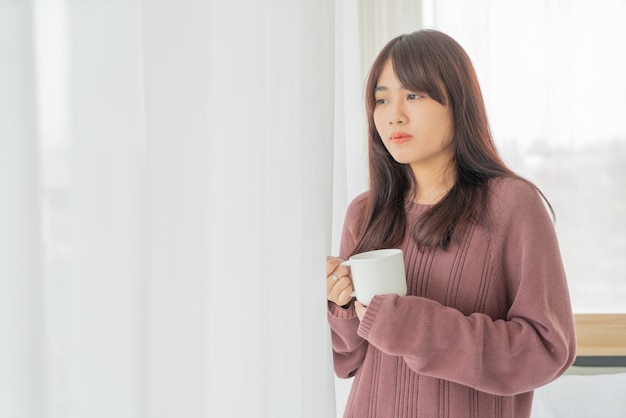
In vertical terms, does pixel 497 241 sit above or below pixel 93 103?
below

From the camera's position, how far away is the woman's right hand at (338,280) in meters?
1.01

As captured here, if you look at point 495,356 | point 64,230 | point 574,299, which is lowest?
point 574,299

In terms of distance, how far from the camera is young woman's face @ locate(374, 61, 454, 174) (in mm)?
1101

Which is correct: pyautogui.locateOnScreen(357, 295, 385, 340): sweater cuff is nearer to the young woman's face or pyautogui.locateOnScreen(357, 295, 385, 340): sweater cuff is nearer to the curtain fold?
the young woman's face

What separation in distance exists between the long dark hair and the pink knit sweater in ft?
0.09

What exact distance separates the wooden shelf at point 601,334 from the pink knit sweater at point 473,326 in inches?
52.9

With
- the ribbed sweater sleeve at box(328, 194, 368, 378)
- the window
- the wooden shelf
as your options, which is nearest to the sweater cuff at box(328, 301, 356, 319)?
the ribbed sweater sleeve at box(328, 194, 368, 378)

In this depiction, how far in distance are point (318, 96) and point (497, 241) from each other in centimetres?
54

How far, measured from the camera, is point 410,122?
110 cm

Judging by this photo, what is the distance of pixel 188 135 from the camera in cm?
39

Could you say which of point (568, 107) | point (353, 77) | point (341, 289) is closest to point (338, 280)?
point (341, 289)

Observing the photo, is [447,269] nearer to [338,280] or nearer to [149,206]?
[338,280]

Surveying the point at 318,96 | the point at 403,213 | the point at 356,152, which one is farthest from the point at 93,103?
the point at 356,152

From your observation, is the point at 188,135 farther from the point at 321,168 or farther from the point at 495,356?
the point at 495,356
